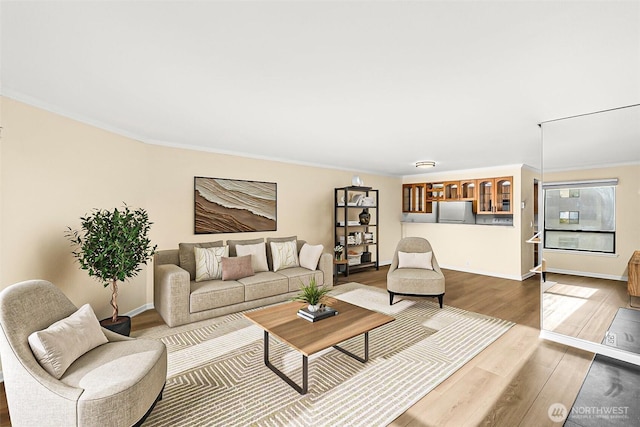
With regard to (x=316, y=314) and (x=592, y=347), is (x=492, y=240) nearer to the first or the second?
(x=592, y=347)

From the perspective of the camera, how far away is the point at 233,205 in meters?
4.76

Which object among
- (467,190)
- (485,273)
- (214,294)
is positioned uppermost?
(467,190)

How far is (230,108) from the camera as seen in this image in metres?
2.77

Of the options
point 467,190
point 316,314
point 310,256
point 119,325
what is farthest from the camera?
point 467,190

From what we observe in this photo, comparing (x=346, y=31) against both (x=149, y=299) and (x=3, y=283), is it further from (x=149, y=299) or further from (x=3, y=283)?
(x=149, y=299)

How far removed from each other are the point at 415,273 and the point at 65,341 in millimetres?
3938

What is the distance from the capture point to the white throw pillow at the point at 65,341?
1598 millimetres

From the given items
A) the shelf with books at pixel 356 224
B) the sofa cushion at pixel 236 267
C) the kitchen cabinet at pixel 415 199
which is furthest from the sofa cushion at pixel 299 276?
the kitchen cabinet at pixel 415 199

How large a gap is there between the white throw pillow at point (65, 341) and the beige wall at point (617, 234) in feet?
14.8

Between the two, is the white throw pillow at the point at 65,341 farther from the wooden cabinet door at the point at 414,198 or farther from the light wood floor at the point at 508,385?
the wooden cabinet door at the point at 414,198

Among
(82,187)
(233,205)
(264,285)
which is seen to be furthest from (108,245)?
(233,205)

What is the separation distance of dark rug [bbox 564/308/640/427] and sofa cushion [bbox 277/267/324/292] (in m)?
3.16

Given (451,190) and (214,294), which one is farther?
(451,190)

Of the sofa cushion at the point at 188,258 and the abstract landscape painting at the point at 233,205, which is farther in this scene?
the abstract landscape painting at the point at 233,205
